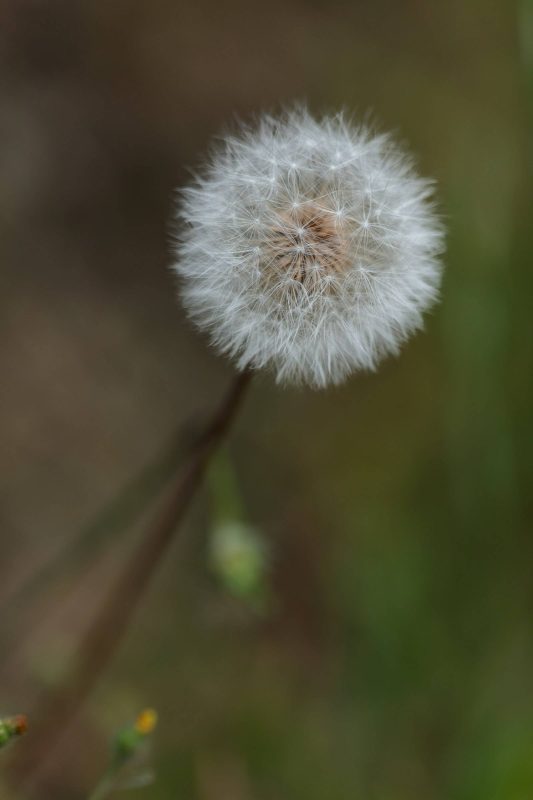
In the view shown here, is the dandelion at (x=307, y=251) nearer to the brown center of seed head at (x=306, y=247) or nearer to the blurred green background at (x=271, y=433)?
the brown center of seed head at (x=306, y=247)

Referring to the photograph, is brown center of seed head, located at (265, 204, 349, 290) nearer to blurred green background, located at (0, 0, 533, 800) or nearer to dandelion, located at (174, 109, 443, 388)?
dandelion, located at (174, 109, 443, 388)

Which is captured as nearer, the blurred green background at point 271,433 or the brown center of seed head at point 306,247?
the brown center of seed head at point 306,247

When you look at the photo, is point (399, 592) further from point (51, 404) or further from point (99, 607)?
point (51, 404)

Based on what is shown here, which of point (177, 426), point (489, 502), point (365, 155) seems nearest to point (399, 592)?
point (489, 502)

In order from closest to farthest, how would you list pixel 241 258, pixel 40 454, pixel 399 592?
pixel 241 258
pixel 399 592
pixel 40 454

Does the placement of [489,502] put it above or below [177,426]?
above

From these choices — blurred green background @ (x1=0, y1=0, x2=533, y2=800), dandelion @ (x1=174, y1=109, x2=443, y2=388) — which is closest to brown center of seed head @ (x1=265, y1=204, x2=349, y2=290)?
dandelion @ (x1=174, y1=109, x2=443, y2=388)

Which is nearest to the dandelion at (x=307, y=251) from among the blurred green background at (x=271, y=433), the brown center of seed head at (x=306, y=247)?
the brown center of seed head at (x=306, y=247)

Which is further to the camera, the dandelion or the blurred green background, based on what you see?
the blurred green background
